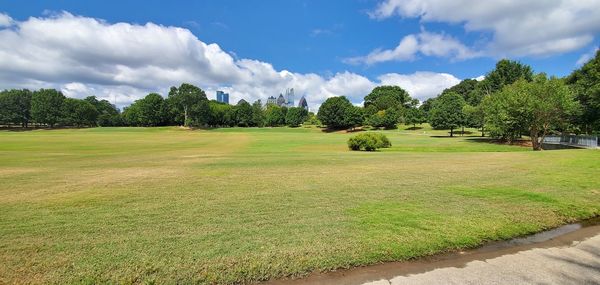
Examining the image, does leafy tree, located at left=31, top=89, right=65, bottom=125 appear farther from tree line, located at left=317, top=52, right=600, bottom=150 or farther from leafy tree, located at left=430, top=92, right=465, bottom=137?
leafy tree, located at left=430, top=92, right=465, bottom=137

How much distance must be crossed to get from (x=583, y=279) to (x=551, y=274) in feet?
1.21

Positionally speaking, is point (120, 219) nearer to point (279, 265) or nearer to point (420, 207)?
point (279, 265)

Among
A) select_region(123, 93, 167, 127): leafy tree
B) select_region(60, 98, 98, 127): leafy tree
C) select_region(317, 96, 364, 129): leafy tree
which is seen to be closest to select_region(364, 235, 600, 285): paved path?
select_region(317, 96, 364, 129): leafy tree

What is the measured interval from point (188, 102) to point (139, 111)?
25.8m

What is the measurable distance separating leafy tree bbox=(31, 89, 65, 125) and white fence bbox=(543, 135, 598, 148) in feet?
431

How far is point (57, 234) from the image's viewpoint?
589cm

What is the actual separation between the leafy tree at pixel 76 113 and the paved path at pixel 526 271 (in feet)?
424

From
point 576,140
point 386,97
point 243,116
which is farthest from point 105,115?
point 576,140

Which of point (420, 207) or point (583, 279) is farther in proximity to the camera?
point (420, 207)

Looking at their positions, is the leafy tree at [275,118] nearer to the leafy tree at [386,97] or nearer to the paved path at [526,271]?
the leafy tree at [386,97]

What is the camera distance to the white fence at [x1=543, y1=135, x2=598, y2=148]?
34197mm

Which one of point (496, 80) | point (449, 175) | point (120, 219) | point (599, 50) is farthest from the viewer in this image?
point (496, 80)

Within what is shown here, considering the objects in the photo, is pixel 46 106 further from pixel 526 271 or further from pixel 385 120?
pixel 526 271

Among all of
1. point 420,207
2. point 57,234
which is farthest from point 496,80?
point 57,234
